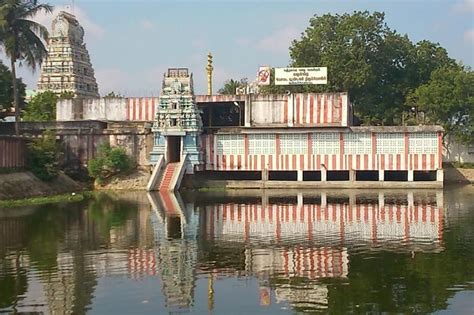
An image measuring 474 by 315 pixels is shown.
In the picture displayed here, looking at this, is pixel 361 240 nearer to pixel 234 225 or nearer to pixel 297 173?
pixel 234 225

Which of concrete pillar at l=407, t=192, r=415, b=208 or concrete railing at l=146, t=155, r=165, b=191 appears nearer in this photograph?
concrete pillar at l=407, t=192, r=415, b=208

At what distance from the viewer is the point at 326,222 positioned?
1196 inches

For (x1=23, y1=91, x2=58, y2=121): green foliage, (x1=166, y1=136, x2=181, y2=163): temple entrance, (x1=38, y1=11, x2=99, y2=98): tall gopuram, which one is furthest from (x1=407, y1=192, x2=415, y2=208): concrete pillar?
(x1=38, y1=11, x2=99, y2=98): tall gopuram

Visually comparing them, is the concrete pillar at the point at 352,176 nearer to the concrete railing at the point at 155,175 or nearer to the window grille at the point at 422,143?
the window grille at the point at 422,143

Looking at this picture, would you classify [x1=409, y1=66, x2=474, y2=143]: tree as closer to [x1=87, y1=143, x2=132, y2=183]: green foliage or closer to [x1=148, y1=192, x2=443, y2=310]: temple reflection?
[x1=148, y1=192, x2=443, y2=310]: temple reflection

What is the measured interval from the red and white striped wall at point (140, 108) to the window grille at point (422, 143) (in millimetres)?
24688

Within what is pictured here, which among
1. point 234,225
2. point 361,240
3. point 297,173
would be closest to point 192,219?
point 234,225

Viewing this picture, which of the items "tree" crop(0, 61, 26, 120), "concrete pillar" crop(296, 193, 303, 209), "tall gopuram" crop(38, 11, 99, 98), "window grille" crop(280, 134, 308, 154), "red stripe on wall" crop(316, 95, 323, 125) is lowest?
"concrete pillar" crop(296, 193, 303, 209)

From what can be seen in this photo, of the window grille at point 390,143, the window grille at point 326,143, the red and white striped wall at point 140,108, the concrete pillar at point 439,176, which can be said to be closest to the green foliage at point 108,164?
the red and white striped wall at point 140,108

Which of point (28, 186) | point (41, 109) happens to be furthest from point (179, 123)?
point (41, 109)

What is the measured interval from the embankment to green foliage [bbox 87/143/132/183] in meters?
2.97

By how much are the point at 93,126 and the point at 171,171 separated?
9.48 m

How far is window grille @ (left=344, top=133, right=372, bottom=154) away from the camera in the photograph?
57.8m

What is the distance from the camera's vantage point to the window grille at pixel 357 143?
57812 mm
